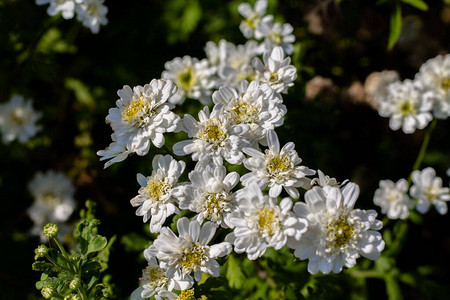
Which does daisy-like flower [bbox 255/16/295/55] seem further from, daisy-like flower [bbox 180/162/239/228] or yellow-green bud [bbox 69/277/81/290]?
yellow-green bud [bbox 69/277/81/290]

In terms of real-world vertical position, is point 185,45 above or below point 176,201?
above

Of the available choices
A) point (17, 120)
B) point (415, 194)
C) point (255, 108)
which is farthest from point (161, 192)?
point (17, 120)

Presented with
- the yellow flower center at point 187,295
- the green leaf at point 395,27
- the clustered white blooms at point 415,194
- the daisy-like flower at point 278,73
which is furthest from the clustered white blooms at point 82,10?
the clustered white blooms at point 415,194

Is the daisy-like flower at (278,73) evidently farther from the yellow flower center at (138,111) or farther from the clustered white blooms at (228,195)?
the yellow flower center at (138,111)

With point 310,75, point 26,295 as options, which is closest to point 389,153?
point 310,75

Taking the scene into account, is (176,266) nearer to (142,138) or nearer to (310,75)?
(142,138)

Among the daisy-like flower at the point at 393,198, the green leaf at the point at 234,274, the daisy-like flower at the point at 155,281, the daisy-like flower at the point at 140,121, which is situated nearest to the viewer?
the daisy-like flower at the point at 155,281
